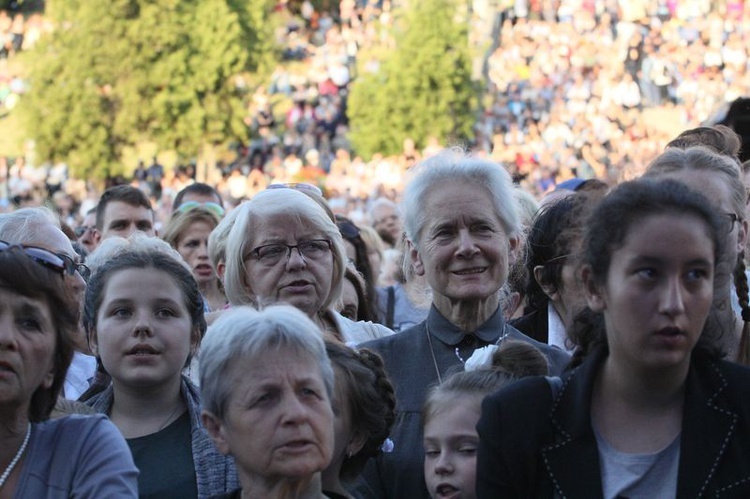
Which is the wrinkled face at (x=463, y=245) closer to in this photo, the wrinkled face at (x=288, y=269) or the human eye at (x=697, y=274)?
the wrinkled face at (x=288, y=269)

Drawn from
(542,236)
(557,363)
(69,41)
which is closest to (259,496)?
(557,363)

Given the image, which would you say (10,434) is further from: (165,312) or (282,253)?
(282,253)

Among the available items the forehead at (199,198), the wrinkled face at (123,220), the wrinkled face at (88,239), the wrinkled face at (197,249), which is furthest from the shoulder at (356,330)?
the forehead at (199,198)

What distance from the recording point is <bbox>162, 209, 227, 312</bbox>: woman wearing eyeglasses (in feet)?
25.9

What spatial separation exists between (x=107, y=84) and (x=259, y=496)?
27947mm

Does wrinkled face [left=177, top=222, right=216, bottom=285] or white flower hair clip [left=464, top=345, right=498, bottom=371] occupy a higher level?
wrinkled face [left=177, top=222, right=216, bottom=285]

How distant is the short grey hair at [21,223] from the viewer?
18.7 ft

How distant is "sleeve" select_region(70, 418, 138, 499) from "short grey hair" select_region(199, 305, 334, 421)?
261 mm

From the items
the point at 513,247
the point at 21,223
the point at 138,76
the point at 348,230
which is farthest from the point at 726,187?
the point at 138,76

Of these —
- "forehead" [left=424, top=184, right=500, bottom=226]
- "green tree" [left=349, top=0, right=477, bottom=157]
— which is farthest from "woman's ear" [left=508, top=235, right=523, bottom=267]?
"green tree" [left=349, top=0, right=477, bottom=157]

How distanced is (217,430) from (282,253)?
1.52 m

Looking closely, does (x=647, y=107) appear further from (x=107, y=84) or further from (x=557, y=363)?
(x=557, y=363)

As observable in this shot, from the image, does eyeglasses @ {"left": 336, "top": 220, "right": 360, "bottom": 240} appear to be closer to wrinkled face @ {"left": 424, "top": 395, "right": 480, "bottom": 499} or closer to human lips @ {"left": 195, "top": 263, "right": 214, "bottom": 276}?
human lips @ {"left": 195, "top": 263, "right": 214, "bottom": 276}

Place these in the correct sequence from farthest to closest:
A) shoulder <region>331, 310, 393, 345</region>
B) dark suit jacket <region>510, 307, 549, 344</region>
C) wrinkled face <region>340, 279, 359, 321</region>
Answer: wrinkled face <region>340, 279, 359, 321</region> < dark suit jacket <region>510, 307, 549, 344</region> < shoulder <region>331, 310, 393, 345</region>
